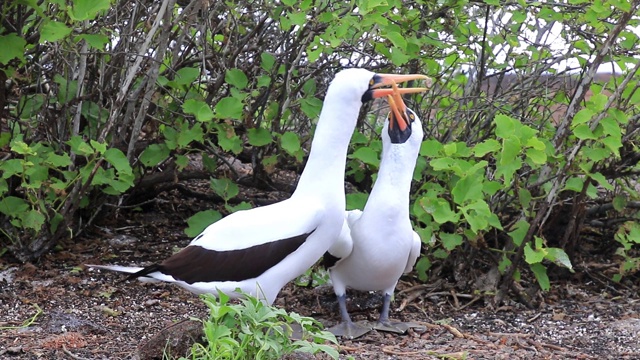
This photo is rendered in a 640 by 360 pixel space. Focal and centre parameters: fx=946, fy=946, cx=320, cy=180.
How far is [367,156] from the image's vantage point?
5.45 m

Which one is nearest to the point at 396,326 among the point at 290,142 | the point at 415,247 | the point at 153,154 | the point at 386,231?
the point at 415,247

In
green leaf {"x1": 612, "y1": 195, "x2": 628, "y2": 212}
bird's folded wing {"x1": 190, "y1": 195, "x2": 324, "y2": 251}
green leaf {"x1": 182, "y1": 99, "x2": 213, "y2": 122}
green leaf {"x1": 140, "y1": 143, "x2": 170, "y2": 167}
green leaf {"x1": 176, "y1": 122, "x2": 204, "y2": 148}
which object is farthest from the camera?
green leaf {"x1": 612, "y1": 195, "x2": 628, "y2": 212}

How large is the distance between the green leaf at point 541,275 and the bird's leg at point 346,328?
3.68 feet

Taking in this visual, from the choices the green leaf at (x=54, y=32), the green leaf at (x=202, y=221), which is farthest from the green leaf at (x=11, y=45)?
the green leaf at (x=202, y=221)

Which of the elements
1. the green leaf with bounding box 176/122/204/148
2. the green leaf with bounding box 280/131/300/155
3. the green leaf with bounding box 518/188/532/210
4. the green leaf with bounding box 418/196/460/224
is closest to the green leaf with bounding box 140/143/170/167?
the green leaf with bounding box 176/122/204/148

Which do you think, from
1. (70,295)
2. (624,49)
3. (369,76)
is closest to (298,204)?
(369,76)

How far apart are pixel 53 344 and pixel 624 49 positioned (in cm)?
364

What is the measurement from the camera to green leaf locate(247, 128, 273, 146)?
5.61 m

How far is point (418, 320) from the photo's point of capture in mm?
5188

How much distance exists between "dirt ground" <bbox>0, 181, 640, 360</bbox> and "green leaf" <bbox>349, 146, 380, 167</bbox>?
773 millimetres

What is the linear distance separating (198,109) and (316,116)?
694 millimetres

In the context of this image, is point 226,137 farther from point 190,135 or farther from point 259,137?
point 259,137

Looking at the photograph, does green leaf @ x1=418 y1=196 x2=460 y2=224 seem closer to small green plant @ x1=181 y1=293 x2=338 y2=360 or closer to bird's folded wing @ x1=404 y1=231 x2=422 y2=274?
bird's folded wing @ x1=404 y1=231 x2=422 y2=274

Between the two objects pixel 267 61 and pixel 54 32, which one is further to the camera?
pixel 267 61
